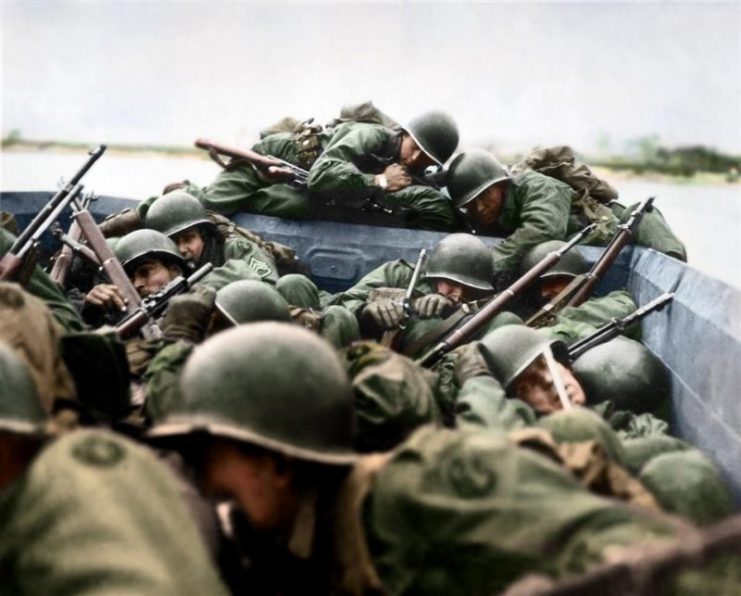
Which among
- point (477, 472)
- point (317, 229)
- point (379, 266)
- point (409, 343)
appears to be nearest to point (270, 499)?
point (477, 472)

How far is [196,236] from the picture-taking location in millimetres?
5445

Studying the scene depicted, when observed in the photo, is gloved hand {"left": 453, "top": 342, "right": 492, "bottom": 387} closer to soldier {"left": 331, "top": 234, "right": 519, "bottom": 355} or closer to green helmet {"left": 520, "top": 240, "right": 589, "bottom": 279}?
soldier {"left": 331, "top": 234, "right": 519, "bottom": 355}

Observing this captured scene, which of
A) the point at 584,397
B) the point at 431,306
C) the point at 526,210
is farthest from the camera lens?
the point at 526,210

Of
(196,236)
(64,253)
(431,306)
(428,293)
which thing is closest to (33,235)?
(64,253)

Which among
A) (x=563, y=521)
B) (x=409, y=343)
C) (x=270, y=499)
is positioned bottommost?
(x=409, y=343)

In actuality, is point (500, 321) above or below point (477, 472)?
below

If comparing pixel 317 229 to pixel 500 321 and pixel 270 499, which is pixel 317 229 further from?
pixel 270 499

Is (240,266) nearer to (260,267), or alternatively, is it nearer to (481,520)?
(260,267)

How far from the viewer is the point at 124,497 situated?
141 cm

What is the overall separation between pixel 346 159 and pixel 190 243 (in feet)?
3.99

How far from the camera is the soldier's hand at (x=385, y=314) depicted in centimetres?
452

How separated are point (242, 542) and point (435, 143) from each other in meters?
4.60

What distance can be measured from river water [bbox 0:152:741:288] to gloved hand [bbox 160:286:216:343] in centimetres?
288

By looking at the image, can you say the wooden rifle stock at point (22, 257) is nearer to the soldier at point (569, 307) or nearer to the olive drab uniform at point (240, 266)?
the olive drab uniform at point (240, 266)
